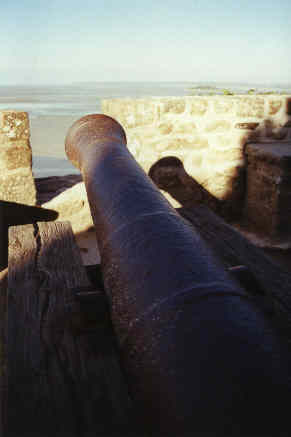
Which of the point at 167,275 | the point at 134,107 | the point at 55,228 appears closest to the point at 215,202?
A: the point at 134,107

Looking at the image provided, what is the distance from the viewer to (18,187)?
4.07m

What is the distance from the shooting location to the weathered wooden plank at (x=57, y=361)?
38.7 inches

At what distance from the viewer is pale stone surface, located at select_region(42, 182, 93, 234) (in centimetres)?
429

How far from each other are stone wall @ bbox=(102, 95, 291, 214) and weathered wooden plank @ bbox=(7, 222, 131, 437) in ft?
9.54

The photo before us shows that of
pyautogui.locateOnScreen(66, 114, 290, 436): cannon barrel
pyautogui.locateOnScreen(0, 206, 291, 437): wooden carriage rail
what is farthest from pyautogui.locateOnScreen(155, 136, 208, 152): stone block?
pyautogui.locateOnScreen(66, 114, 290, 436): cannon barrel

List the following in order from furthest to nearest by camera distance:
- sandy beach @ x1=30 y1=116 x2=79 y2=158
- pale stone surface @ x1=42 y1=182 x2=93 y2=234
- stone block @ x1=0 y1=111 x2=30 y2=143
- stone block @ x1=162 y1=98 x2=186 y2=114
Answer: sandy beach @ x1=30 y1=116 x2=79 y2=158 < stone block @ x1=162 y1=98 x2=186 y2=114 < pale stone surface @ x1=42 y1=182 x2=93 y2=234 < stone block @ x1=0 y1=111 x2=30 y2=143

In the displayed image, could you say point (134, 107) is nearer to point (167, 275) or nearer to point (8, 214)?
point (8, 214)

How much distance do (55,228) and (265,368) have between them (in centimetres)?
171

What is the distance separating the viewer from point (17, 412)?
990 mm

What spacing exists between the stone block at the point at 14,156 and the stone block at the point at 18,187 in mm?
55

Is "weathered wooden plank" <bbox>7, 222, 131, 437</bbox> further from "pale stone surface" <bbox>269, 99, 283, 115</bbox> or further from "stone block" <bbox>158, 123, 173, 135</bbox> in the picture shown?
"pale stone surface" <bbox>269, 99, 283, 115</bbox>

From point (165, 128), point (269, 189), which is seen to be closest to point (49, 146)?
point (165, 128)

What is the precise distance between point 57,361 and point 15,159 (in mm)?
3148

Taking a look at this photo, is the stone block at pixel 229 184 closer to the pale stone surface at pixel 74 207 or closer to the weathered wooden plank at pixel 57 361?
the pale stone surface at pixel 74 207
